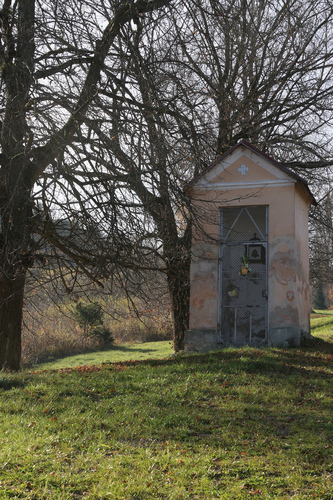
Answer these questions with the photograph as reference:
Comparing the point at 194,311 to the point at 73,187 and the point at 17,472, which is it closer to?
the point at 73,187

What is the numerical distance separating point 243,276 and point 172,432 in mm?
8279

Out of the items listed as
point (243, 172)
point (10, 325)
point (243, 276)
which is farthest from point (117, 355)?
point (243, 172)

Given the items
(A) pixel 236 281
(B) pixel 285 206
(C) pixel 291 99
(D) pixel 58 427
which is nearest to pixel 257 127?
(C) pixel 291 99

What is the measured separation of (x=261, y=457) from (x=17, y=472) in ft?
7.71

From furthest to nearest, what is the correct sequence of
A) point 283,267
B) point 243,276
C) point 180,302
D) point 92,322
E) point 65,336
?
1. point 92,322
2. point 65,336
3. point 180,302
4. point 243,276
5. point 283,267

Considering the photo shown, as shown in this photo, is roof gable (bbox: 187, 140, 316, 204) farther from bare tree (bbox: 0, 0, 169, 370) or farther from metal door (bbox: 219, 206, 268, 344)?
bare tree (bbox: 0, 0, 169, 370)

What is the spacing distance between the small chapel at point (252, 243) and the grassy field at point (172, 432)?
235 centimetres

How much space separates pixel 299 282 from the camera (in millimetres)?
12305

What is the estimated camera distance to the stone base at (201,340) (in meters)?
11.9

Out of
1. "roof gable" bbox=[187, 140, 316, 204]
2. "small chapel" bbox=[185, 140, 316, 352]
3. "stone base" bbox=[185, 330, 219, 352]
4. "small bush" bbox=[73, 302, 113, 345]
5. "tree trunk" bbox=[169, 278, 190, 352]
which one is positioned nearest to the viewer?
"small chapel" bbox=[185, 140, 316, 352]

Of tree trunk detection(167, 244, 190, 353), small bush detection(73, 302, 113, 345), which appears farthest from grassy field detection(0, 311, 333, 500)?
small bush detection(73, 302, 113, 345)

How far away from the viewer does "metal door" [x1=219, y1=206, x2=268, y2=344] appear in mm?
13055

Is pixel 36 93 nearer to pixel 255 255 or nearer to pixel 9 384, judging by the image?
pixel 9 384

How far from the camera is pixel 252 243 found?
Result: 12.1 metres
